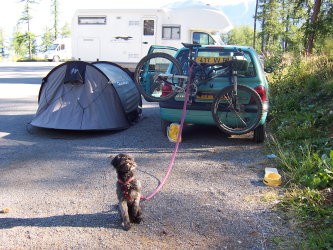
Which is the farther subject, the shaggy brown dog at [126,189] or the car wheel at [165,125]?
the car wheel at [165,125]

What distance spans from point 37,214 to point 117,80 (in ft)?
14.4

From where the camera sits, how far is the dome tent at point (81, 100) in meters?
6.56

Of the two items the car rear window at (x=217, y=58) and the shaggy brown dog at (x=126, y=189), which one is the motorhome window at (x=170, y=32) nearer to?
the car rear window at (x=217, y=58)

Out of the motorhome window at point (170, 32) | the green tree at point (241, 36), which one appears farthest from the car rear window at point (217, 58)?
the green tree at point (241, 36)

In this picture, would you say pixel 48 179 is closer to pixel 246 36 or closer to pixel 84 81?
pixel 84 81

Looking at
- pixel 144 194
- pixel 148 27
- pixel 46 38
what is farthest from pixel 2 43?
pixel 144 194

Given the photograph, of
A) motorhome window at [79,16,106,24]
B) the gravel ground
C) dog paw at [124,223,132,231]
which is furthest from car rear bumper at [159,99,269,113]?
motorhome window at [79,16,106,24]

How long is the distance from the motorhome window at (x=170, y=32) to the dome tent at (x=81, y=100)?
7590 mm

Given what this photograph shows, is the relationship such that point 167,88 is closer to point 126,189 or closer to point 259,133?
point 259,133

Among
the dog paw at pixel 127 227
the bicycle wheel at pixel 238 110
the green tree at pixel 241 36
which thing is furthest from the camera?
the green tree at pixel 241 36

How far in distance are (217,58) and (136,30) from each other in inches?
370

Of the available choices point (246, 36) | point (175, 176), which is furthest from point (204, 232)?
point (246, 36)

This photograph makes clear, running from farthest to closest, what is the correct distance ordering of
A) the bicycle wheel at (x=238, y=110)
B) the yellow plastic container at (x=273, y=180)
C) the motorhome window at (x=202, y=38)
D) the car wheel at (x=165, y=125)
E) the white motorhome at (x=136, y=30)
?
1. the motorhome window at (x=202, y=38)
2. the white motorhome at (x=136, y=30)
3. the car wheel at (x=165, y=125)
4. the bicycle wheel at (x=238, y=110)
5. the yellow plastic container at (x=273, y=180)

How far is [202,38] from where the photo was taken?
45.6 feet
